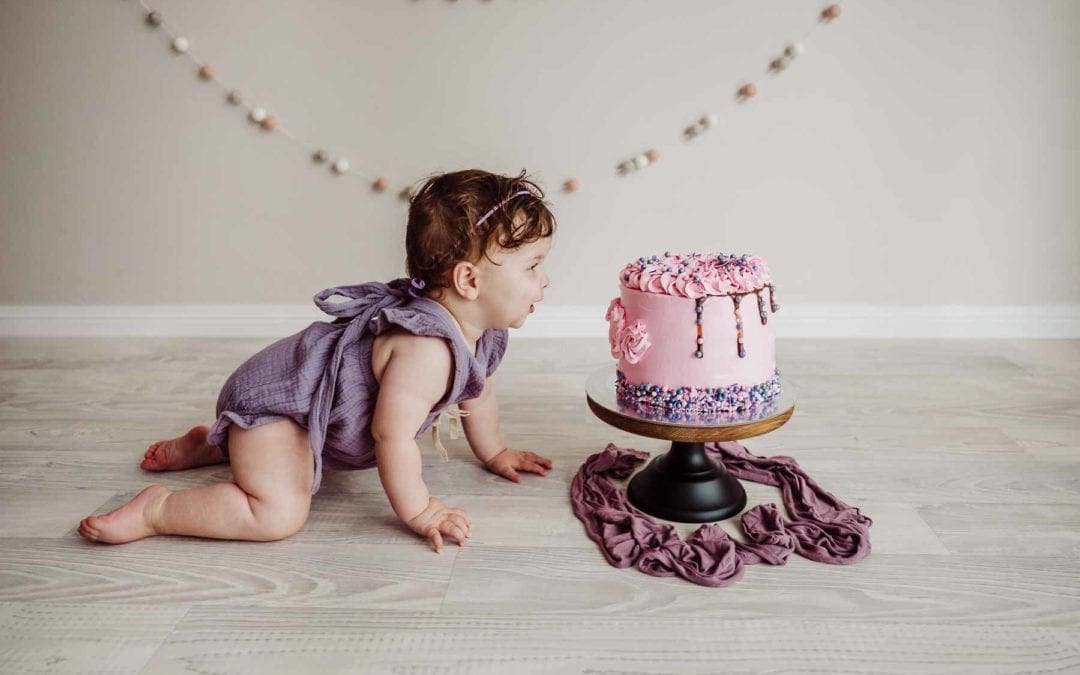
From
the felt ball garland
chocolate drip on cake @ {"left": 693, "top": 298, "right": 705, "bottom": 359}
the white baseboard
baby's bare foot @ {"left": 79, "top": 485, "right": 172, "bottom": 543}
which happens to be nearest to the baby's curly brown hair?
chocolate drip on cake @ {"left": 693, "top": 298, "right": 705, "bottom": 359}

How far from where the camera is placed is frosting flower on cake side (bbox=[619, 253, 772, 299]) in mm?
1260

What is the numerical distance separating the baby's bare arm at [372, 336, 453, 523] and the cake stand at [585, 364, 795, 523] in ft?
0.86

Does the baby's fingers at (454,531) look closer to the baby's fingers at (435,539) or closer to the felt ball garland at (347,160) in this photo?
the baby's fingers at (435,539)

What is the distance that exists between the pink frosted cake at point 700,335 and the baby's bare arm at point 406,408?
0.30 m

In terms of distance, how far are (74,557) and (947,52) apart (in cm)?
237

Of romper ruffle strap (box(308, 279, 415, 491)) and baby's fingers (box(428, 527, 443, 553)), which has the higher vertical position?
romper ruffle strap (box(308, 279, 415, 491))

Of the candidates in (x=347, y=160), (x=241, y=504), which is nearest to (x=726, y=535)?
(x=241, y=504)

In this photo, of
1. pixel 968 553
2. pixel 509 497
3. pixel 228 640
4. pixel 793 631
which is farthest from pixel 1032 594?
pixel 228 640

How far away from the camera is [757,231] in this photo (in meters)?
2.47

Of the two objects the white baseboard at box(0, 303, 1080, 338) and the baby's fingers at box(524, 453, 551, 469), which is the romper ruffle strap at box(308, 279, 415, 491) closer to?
the baby's fingers at box(524, 453, 551, 469)

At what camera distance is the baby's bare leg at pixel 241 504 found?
128cm

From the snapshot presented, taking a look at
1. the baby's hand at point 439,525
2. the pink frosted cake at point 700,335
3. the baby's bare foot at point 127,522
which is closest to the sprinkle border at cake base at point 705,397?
the pink frosted cake at point 700,335

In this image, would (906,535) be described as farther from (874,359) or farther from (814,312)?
(814,312)

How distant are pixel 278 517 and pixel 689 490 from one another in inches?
25.3
